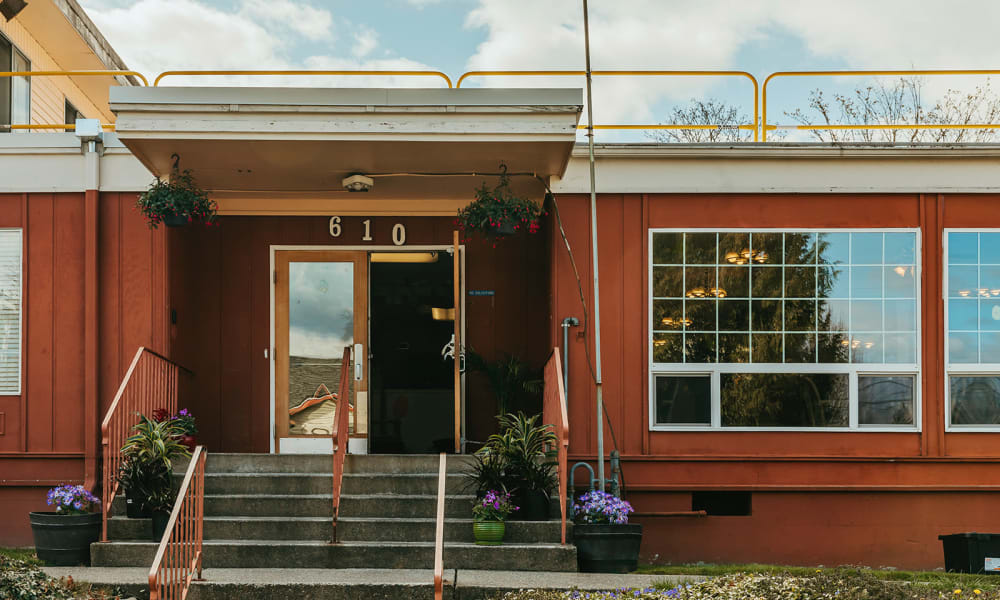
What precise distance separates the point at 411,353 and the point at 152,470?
304cm

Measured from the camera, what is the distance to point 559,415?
7.60 metres

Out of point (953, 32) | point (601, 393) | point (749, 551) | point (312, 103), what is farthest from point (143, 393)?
point (953, 32)

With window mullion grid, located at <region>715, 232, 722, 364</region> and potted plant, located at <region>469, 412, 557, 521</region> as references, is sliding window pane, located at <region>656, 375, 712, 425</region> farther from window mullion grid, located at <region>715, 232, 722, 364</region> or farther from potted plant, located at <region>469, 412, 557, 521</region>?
potted plant, located at <region>469, 412, 557, 521</region>

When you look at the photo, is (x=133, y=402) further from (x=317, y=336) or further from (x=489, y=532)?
(x=489, y=532)

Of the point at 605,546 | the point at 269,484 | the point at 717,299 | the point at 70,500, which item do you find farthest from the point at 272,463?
the point at 717,299

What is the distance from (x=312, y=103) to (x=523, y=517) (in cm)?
362

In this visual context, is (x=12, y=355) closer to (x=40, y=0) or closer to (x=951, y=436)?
(x=40, y=0)

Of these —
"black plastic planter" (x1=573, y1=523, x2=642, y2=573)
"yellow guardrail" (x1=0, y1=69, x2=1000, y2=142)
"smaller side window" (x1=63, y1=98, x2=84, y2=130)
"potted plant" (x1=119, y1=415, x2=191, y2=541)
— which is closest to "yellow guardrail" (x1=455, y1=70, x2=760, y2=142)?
"yellow guardrail" (x1=0, y1=69, x2=1000, y2=142)

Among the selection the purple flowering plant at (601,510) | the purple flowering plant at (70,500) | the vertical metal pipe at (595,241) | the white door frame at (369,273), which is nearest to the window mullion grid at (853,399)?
the vertical metal pipe at (595,241)

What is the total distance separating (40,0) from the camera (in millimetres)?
12695

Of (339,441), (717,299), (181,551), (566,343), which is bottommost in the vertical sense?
(181,551)

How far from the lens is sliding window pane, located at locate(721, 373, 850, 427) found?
8.41 metres

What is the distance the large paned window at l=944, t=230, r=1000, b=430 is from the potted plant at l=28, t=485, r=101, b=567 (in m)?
7.33

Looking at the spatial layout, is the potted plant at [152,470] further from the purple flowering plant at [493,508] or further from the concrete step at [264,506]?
the purple flowering plant at [493,508]
